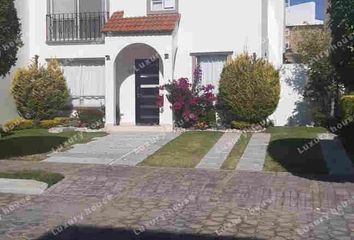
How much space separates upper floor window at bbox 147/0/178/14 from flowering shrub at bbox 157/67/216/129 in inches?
104

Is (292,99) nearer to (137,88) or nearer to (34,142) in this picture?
(137,88)

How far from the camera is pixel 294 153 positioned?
12805 mm

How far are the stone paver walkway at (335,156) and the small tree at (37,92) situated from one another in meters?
9.08

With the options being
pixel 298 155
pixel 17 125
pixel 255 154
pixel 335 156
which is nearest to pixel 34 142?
pixel 17 125

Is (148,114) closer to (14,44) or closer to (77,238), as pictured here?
(14,44)

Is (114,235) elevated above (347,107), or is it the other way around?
(347,107)

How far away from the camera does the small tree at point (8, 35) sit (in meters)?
10.0

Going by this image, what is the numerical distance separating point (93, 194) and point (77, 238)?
2.31 metres

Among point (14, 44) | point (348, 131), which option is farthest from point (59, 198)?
point (348, 131)

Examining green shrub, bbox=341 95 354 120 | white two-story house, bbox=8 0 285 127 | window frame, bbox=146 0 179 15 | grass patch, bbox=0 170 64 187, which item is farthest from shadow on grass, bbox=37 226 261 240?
window frame, bbox=146 0 179 15

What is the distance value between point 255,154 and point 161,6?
26.4 ft

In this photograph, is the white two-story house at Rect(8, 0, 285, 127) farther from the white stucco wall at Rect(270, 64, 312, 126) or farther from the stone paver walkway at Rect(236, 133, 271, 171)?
the stone paver walkway at Rect(236, 133, 271, 171)

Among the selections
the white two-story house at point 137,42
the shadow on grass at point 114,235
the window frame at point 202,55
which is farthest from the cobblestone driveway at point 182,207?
the window frame at point 202,55

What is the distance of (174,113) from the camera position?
707 inches
